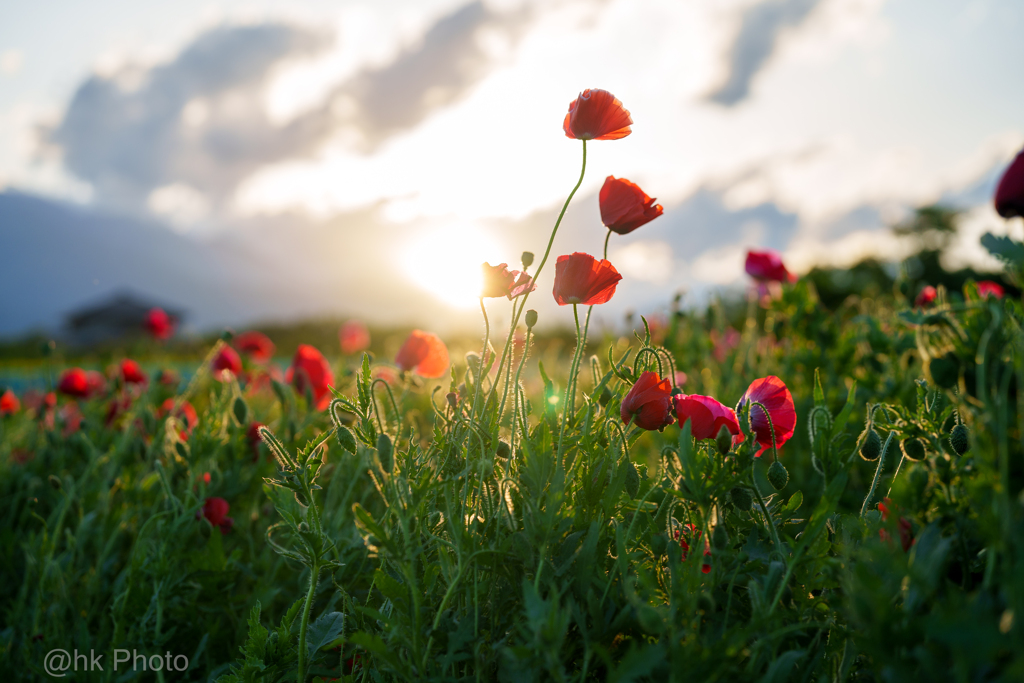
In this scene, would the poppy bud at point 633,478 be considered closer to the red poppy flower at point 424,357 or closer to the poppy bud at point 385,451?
the poppy bud at point 385,451

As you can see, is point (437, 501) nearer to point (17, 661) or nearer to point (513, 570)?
point (513, 570)

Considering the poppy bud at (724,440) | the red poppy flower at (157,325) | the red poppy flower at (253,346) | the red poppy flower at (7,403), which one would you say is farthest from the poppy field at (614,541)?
the red poppy flower at (157,325)

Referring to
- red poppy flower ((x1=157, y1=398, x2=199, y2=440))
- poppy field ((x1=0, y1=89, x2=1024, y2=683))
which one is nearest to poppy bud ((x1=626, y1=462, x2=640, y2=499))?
poppy field ((x1=0, y1=89, x2=1024, y2=683))

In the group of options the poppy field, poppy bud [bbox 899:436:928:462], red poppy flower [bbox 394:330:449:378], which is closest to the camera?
the poppy field

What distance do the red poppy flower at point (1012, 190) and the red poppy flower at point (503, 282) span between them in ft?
2.38

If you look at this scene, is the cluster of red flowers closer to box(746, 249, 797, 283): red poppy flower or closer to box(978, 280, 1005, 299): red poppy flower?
box(978, 280, 1005, 299): red poppy flower

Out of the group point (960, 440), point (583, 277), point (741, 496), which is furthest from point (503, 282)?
point (960, 440)

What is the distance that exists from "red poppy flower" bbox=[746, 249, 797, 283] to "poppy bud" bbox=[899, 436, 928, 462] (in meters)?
1.79

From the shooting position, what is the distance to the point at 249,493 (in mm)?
2113

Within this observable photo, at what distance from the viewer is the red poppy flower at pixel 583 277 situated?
43.3 inches

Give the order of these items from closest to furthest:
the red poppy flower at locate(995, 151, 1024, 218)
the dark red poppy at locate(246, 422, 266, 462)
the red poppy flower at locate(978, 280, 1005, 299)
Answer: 1. the red poppy flower at locate(995, 151, 1024, 218)
2. the red poppy flower at locate(978, 280, 1005, 299)
3. the dark red poppy at locate(246, 422, 266, 462)

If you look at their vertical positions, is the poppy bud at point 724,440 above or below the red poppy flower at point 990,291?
below

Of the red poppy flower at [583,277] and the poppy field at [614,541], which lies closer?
the poppy field at [614,541]

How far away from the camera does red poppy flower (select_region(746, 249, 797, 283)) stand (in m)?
2.69
